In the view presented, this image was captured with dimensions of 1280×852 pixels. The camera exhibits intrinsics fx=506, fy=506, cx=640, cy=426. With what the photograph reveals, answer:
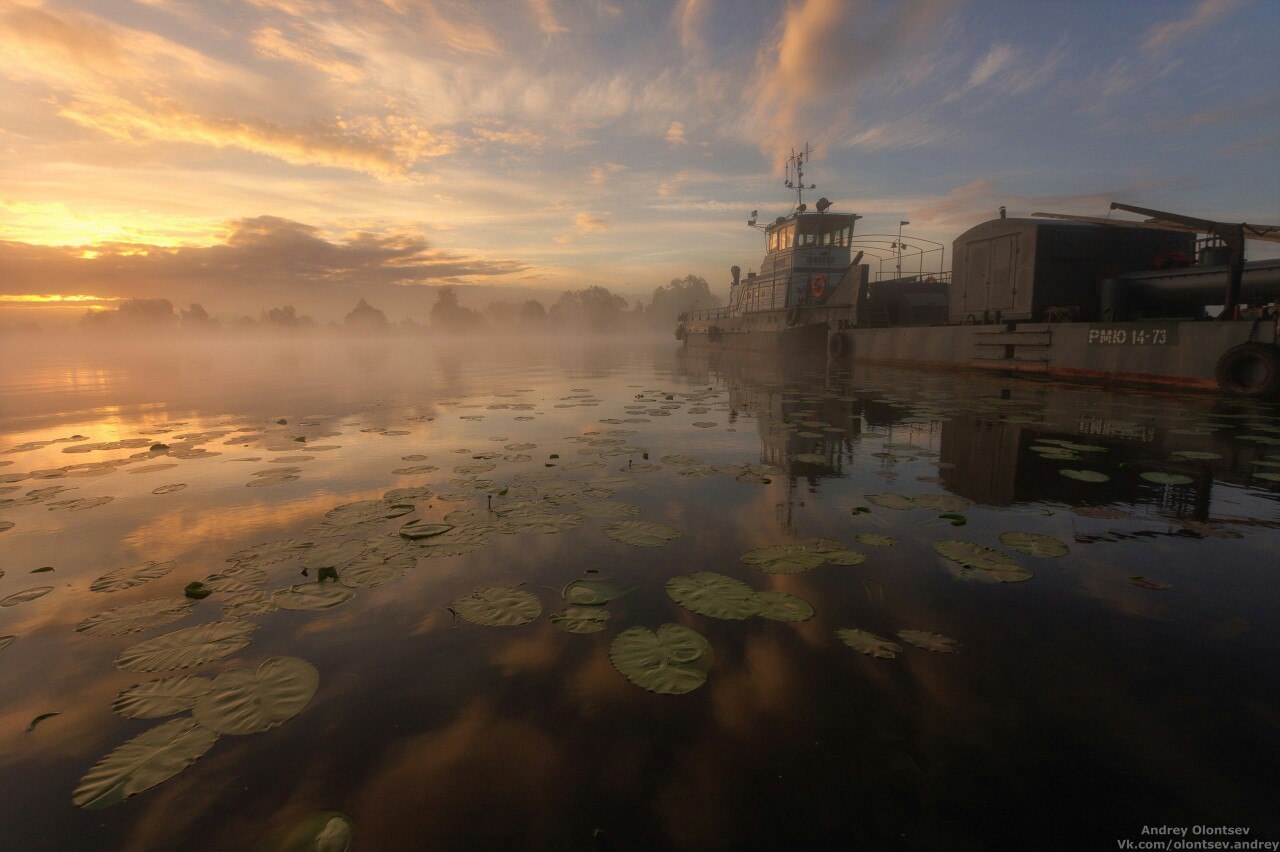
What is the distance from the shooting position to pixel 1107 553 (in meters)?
3.11

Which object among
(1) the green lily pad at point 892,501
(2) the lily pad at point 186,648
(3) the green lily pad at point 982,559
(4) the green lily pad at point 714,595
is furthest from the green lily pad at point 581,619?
(1) the green lily pad at point 892,501

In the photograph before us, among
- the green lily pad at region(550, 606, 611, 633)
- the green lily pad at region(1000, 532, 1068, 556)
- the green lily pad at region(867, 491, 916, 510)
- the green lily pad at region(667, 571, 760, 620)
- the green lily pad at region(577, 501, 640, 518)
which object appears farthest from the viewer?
the green lily pad at region(867, 491, 916, 510)

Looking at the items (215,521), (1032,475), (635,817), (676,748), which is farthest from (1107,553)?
(215,521)

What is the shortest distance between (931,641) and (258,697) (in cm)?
277

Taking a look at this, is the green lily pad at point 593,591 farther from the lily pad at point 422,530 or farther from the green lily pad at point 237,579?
the green lily pad at point 237,579

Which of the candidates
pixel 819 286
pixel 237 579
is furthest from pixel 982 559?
pixel 819 286

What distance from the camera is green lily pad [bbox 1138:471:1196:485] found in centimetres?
449

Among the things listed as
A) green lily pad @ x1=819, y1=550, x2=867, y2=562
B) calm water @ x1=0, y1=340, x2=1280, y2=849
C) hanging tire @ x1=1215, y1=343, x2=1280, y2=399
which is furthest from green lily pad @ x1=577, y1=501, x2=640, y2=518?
hanging tire @ x1=1215, y1=343, x2=1280, y2=399

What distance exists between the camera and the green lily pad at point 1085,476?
459cm

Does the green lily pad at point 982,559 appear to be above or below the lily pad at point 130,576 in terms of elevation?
above

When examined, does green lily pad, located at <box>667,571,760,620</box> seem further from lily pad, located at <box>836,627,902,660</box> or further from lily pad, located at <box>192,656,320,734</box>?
lily pad, located at <box>192,656,320,734</box>

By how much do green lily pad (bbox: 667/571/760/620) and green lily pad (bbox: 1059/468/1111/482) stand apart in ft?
12.9

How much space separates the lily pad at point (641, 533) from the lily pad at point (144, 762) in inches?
86.5

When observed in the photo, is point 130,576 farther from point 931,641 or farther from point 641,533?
point 931,641
